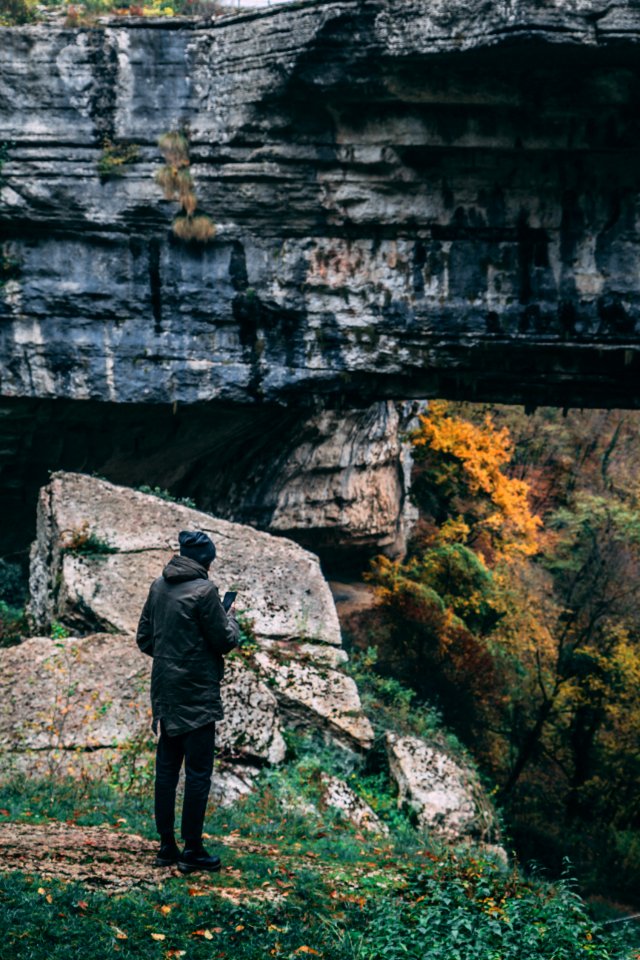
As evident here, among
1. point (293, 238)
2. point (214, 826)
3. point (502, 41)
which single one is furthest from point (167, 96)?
point (214, 826)

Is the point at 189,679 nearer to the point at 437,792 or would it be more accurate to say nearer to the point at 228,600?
the point at 228,600

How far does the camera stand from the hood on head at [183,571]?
5.57 metres

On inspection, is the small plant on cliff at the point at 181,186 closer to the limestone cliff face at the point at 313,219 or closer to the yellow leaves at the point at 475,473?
the limestone cliff face at the point at 313,219

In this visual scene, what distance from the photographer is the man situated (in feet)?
18.0

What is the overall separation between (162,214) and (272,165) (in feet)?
5.73

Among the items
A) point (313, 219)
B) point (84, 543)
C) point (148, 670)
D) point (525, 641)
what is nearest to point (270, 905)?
point (148, 670)

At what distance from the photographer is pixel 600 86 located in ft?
39.0

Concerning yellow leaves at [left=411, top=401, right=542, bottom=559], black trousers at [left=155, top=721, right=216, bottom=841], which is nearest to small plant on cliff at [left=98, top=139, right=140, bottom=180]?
black trousers at [left=155, top=721, right=216, bottom=841]

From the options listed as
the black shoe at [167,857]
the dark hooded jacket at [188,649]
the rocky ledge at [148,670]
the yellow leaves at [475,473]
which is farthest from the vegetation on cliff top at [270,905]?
the yellow leaves at [475,473]

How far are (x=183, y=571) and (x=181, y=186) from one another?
938 centimetres

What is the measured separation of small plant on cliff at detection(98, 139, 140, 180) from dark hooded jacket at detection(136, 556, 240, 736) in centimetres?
956

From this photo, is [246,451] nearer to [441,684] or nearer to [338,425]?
[338,425]

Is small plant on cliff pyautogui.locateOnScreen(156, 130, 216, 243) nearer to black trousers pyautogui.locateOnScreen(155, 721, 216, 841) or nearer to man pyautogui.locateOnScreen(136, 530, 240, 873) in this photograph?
man pyautogui.locateOnScreen(136, 530, 240, 873)

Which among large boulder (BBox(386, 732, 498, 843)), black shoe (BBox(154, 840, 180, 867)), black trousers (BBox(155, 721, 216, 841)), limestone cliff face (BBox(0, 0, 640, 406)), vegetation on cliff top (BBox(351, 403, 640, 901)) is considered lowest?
vegetation on cliff top (BBox(351, 403, 640, 901))
